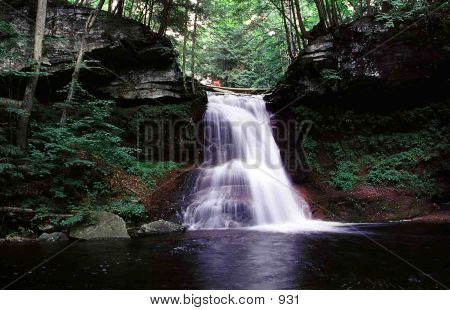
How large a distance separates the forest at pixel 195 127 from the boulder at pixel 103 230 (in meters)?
0.03

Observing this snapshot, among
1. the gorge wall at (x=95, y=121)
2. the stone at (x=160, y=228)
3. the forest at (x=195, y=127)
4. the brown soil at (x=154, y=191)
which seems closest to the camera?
the stone at (x=160, y=228)

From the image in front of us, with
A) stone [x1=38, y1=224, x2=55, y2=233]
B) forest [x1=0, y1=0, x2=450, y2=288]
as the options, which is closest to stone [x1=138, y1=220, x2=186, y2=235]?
forest [x1=0, y1=0, x2=450, y2=288]

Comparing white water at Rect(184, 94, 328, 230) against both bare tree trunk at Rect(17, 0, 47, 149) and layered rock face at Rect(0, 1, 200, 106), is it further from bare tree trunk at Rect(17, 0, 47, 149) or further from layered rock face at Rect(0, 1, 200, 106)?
bare tree trunk at Rect(17, 0, 47, 149)

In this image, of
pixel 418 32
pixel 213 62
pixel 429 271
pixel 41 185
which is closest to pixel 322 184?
pixel 418 32

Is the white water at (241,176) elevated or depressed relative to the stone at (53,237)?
elevated

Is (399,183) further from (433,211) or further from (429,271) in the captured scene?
(429,271)

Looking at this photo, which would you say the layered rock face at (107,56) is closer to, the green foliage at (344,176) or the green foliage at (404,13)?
the green foliage at (344,176)

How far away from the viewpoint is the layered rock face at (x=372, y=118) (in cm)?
1219

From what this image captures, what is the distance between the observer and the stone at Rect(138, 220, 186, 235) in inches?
345

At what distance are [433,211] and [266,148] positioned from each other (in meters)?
6.71

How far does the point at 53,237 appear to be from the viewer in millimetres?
7832

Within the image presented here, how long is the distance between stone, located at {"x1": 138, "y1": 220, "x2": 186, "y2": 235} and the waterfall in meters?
0.68

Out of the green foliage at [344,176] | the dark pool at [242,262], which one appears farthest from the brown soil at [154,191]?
the green foliage at [344,176]

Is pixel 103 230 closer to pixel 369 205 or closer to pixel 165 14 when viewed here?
pixel 369 205
